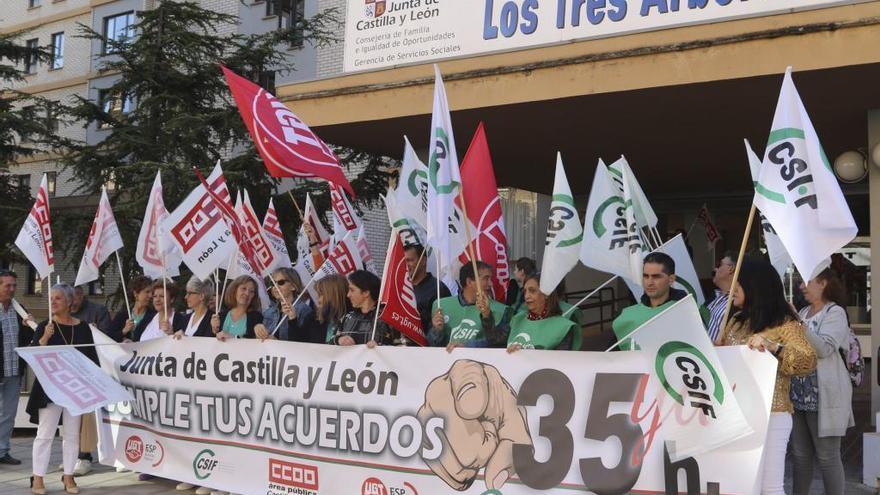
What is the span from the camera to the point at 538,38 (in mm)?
8383

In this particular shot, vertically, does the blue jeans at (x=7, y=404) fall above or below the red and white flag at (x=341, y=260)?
below

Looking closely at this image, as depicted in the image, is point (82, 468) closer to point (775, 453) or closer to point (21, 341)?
point (21, 341)

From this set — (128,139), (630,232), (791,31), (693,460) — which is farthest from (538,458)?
(128,139)

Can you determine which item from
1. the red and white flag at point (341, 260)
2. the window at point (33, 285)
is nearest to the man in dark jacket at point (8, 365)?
the red and white flag at point (341, 260)

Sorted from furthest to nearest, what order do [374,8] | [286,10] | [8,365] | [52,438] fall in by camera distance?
[286,10] < [374,8] < [8,365] < [52,438]

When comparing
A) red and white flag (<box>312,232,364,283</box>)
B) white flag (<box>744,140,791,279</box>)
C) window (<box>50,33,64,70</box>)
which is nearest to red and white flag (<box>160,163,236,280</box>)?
red and white flag (<box>312,232,364,283</box>)

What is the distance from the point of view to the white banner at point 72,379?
6.19 m

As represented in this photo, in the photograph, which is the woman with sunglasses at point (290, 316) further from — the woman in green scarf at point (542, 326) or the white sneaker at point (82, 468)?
the white sneaker at point (82, 468)

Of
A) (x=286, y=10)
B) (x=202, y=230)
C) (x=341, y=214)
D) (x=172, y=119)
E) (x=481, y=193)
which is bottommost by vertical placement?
(x=202, y=230)

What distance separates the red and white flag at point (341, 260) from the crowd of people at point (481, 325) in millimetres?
368

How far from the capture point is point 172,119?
53.4 feet

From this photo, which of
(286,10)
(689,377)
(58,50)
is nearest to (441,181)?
(689,377)

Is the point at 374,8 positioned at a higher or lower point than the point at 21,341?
higher

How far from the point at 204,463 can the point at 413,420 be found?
2025 millimetres
